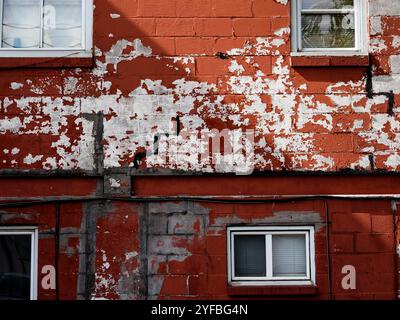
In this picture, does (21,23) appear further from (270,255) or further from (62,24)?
(270,255)

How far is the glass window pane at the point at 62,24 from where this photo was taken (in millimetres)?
6730

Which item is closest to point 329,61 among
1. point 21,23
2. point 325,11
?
point 325,11

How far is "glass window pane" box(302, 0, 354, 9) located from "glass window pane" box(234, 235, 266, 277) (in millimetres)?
2274

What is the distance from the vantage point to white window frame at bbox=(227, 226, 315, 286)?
6461mm

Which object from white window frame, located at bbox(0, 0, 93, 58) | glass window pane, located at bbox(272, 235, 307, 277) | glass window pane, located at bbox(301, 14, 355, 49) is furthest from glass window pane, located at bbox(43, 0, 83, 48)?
glass window pane, located at bbox(272, 235, 307, 277)

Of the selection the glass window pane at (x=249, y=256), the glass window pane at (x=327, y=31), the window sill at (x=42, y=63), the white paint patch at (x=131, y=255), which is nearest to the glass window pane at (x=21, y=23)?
the window sill at (x=42, y=63)

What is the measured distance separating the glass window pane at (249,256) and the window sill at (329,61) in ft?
5.44

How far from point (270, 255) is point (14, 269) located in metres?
2.35

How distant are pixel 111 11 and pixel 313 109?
6.88 feet

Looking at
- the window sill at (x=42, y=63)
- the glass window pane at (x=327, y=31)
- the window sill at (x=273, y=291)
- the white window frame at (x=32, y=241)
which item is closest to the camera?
the window sill at (x=273, y=291)

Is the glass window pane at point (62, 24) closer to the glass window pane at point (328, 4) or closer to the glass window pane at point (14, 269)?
the glass window pane at point (14, 269)

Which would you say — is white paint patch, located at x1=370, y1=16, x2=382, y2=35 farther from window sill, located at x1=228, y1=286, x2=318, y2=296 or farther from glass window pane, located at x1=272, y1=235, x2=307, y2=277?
window sill, located at x1=228, y1=286, x2=318, y2=296

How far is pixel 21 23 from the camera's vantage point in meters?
6.76

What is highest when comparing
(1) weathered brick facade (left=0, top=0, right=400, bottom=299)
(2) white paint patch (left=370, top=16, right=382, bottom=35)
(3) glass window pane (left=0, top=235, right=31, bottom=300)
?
(2) white paint patch (left=370, top=16, right=382, bottom=35)
